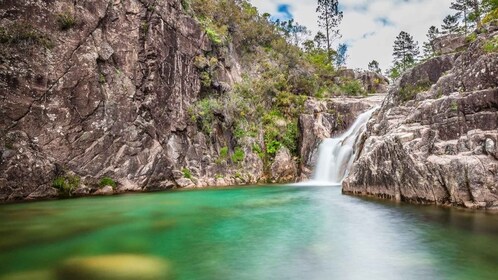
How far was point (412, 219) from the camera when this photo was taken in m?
9.24

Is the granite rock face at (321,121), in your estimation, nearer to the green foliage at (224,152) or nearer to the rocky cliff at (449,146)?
the green foliage at (224,152)

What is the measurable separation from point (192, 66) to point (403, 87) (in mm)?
14204

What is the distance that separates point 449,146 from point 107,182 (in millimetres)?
16222

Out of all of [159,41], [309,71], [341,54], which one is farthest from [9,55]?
[341,54]

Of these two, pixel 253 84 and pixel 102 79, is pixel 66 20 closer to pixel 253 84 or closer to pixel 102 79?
pixel 102 79

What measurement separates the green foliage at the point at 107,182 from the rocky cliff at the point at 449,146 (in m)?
12.7

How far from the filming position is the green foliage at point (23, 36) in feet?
53.6

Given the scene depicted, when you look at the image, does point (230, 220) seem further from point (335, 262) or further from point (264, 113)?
point (264, 113)

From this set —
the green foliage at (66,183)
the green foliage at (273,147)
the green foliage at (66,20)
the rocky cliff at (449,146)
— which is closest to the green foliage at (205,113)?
the green foliage at (273,147)

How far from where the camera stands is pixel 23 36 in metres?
16.7

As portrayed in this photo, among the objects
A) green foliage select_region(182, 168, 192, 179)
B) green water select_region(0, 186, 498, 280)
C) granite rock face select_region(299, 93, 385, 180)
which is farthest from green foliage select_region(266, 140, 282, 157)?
green water select_region(0, 186, 498, 280)

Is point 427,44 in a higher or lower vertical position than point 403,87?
higher

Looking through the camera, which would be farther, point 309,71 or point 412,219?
point 309,71

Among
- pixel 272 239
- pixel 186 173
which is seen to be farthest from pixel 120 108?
pixel 272 239
